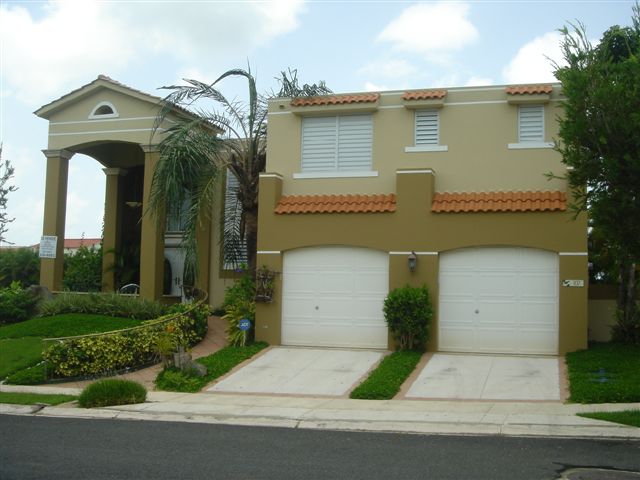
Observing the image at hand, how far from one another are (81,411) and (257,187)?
31.3ft

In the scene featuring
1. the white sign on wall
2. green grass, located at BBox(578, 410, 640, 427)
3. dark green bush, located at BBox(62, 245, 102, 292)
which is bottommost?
green grass, located at BBox(578, 410, 640, 427)

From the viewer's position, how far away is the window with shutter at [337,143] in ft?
67.3

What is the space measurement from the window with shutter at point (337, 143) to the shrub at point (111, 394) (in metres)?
8.69

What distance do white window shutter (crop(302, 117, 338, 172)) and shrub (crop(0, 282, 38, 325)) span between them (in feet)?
28.6

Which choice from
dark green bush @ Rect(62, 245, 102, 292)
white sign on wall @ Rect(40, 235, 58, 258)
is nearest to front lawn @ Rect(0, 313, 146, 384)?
white sign on wall @ Rect(40, 235, 58, 258)

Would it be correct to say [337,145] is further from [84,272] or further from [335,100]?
[84,272]

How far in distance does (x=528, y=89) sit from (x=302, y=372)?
29.2 ft

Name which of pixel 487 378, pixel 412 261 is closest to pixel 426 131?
pixel 412 261

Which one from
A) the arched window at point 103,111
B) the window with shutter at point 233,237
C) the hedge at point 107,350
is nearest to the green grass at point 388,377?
the hedge at point 107,350

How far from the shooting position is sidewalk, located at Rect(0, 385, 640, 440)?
37.9 feet

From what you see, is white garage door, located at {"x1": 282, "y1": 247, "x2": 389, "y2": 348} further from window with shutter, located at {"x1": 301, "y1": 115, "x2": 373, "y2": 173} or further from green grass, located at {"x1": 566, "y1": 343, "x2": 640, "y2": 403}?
green grass, located at {"x1": 566, "y1": 343, "x2": 640, "y2": 403}

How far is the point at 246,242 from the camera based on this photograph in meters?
22.0

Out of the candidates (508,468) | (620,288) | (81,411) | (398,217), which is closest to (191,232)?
(398,217)

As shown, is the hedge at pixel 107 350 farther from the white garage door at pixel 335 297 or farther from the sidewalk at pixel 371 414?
the white garage door at pixel 335 297
